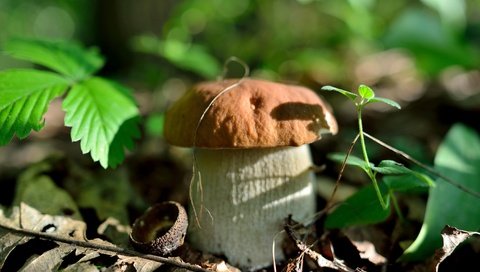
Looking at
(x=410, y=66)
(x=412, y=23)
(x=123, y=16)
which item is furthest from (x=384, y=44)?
(x=123, y=16)

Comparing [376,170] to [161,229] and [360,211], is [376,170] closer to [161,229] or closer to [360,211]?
[360,211]

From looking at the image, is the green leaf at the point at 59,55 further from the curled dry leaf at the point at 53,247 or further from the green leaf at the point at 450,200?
the green leaf at the point at 450,200

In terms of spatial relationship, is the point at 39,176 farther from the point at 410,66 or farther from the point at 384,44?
the point at 410,66

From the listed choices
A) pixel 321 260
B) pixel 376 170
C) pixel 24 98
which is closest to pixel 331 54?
pixel 376 170

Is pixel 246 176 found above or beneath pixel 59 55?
beneath

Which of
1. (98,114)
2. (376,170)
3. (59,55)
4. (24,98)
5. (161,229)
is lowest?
(161,229)
